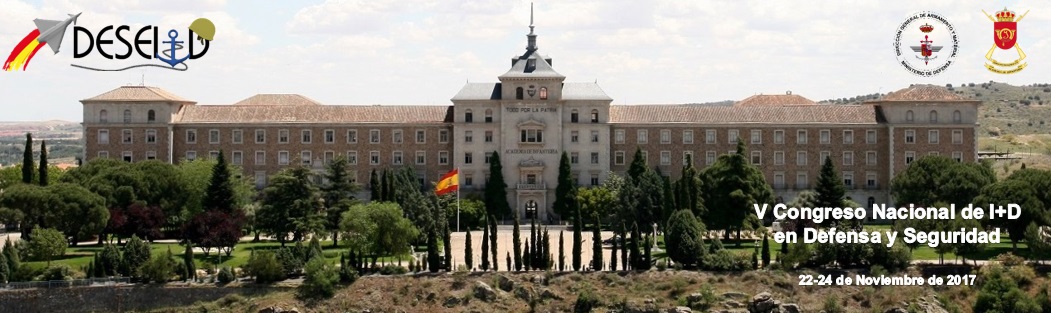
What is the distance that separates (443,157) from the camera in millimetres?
99625

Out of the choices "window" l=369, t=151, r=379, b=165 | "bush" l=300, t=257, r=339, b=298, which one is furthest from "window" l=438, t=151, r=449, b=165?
"bush" l=300, t=257, r=339, b=298

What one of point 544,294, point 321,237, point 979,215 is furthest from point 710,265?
point 321,237

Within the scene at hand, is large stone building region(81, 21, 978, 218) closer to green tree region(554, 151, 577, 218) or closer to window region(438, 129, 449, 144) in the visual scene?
window region(438, 129, 449, 144)

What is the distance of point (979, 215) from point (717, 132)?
2715 centimetres

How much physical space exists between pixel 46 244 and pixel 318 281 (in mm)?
12753

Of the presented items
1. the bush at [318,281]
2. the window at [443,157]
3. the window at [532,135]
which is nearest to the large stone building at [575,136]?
the window at [443,157]

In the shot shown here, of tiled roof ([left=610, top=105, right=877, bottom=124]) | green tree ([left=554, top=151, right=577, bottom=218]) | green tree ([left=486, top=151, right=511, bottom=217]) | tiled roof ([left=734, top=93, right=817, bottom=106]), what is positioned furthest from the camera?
tiled roof ([left=734, top=93, right=817, bottom=106])

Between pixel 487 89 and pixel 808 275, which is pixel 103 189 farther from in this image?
pixel 808 275

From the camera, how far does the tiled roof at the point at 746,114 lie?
100125 mm

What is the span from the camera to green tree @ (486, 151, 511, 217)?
95062 millimetres

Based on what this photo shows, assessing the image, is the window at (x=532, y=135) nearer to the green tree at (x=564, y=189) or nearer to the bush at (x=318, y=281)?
the green tree at (x=564, y=189)

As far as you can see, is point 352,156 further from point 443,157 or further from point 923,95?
point 923,95

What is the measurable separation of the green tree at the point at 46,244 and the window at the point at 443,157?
102 feet

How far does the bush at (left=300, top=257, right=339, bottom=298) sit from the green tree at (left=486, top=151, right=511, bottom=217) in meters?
26.7
